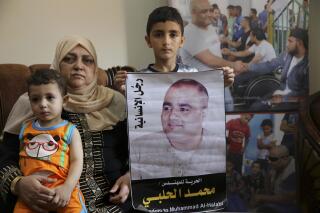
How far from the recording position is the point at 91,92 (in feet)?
4.62

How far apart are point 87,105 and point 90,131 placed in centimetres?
11

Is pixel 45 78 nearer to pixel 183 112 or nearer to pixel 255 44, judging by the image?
pixel 183 112

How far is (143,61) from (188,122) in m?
0.82

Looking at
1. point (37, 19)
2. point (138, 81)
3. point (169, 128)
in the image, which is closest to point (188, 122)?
point (169, 128)

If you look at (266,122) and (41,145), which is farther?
(266,122)

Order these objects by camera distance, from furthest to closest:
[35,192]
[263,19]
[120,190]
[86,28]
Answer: [86,28] → [263,19] → [120,190] → [35,192]

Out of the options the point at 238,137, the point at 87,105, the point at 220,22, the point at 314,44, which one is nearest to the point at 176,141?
the point at 87,105

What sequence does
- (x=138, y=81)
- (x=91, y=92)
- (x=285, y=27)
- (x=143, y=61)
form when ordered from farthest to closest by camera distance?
(x=143, y=61) → (x=285, y=27) → (x=91, y=92) → (x=138, y=81)

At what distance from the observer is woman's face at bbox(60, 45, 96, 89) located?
53.8 inches

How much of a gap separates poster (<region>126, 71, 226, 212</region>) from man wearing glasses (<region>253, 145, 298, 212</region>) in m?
0.74

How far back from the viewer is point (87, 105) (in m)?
1.35

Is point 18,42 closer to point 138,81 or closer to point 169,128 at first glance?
point 138,81

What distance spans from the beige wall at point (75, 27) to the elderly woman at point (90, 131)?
1.73 ft

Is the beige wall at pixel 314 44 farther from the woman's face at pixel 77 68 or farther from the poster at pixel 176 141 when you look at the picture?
the woman's face at pixel 77 68
